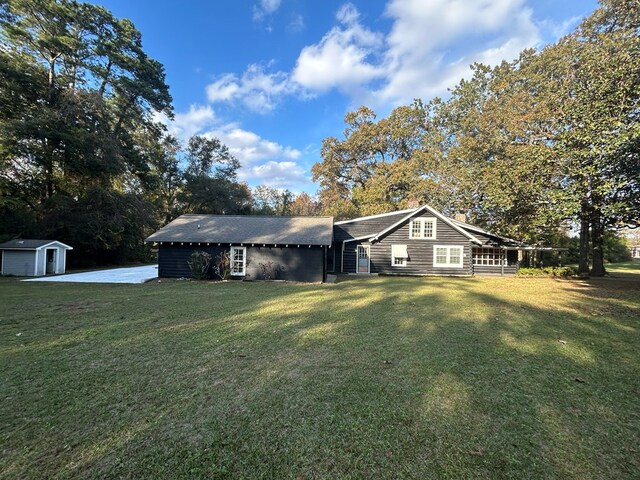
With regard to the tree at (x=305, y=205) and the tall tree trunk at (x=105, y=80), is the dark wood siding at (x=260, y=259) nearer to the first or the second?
the tall tree trunk at (x=105, y=80)

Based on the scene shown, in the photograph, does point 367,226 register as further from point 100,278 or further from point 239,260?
point 100,278

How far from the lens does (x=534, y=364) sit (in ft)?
14.7

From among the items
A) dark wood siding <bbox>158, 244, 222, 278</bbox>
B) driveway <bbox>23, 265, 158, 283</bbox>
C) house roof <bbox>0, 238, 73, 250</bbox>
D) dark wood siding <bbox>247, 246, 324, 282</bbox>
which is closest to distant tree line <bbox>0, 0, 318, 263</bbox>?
house roof <bbox>0, 238, 73, 250</bbox>

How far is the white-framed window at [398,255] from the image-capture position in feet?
66.1

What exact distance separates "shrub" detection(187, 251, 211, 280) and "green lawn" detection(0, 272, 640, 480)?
27.8 feet

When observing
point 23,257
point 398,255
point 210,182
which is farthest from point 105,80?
point 398,255

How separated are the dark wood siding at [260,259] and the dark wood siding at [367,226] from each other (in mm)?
5474

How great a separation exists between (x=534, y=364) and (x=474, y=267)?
17.6 meters

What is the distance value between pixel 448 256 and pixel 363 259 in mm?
5489

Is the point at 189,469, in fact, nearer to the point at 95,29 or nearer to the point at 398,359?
the point at 398,359

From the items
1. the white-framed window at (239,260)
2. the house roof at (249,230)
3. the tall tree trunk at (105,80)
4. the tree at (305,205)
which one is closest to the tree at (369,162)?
the house roof at (249,230)

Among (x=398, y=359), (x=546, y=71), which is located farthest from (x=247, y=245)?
(x=546, y=71)

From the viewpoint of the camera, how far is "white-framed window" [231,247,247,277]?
53.6 feet

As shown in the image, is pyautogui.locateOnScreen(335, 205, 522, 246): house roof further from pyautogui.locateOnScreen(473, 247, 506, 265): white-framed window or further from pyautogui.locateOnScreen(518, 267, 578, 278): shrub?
pyautogui.locateOnScreen(518, 267, 578, 278): shrub
